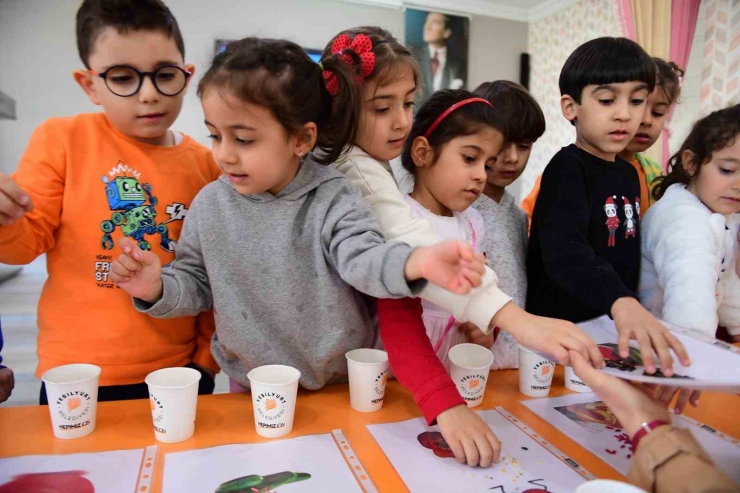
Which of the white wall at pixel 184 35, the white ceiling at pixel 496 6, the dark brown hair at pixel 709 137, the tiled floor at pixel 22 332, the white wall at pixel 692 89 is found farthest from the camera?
the white ceiling at pixel 496 6

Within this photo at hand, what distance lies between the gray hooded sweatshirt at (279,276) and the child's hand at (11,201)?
27 cm

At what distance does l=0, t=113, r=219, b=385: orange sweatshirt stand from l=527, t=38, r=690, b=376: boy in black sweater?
897 millimetres

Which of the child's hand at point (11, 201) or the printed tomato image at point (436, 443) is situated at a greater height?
the child's hand at point (11, 201)

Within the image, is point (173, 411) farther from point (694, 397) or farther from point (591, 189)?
point (591, 189)

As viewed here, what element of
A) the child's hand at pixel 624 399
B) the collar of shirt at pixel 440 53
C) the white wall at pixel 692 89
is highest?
the collar of shirt at pixel 440 53

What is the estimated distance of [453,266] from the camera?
763mm

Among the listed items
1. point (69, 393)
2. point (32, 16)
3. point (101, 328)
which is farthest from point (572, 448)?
point (32, 16)

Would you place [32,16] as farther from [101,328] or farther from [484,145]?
[484,145]

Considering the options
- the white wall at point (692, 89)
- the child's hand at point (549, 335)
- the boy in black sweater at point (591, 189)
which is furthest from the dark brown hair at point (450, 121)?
the white wall at point (692, 89)

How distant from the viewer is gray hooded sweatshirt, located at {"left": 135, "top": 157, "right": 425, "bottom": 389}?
39.3 inches

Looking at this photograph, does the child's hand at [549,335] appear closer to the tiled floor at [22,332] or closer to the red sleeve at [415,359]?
the red sleeve at [415,359]

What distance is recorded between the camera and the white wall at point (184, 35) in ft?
13.5

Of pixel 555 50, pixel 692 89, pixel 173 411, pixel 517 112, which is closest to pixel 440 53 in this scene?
pixel 555 50

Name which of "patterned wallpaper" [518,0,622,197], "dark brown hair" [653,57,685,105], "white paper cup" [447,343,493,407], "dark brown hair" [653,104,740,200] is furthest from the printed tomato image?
"patterned wallpaper" [518,0,622,197]
